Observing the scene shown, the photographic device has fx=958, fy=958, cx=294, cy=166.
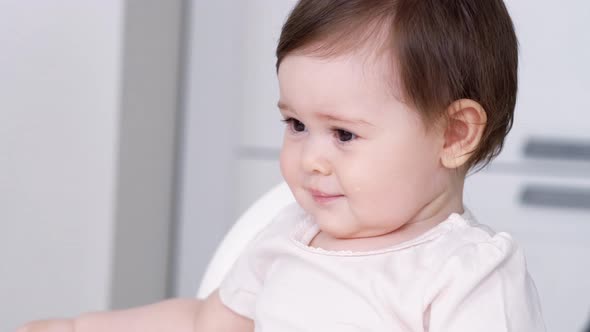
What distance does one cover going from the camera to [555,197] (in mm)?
1785

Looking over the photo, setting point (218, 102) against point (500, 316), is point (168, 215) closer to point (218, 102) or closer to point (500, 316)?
point (218, 102)

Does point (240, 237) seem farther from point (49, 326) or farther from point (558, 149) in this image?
point (558, 149)

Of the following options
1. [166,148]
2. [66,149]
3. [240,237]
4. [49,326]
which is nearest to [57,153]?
[66,149]

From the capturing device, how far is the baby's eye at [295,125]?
31.8 inches

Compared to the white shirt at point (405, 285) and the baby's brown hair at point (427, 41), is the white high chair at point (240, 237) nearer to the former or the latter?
the white shirt at point (405, 285)

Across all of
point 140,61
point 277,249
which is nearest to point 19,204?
point 140,61

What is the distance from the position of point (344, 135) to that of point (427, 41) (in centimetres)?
10

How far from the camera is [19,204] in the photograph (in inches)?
59.0

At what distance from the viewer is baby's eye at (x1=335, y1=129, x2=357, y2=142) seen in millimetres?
774

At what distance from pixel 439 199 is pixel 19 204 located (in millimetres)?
882

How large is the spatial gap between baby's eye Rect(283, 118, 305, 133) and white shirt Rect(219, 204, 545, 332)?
0.10 meters

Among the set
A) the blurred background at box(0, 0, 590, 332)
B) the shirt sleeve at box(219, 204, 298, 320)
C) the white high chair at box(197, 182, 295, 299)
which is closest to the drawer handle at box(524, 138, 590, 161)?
the blurred background at box(0, 0, 590, 332)

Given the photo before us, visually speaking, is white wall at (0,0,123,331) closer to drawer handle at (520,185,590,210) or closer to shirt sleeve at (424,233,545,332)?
drawer handle at (520,185,590,210)

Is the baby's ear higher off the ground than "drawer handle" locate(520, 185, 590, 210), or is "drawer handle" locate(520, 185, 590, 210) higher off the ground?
the baby's ear
